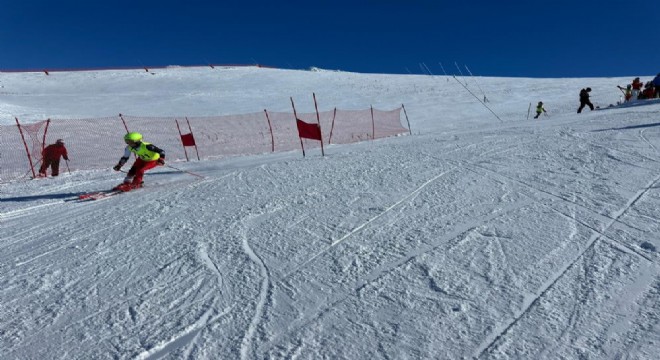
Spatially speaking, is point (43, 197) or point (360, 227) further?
point (43, 197)

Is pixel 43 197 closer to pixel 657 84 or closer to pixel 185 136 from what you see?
pixel 185 136

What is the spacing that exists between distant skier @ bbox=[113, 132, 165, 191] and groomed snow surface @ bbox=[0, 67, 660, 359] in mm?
577

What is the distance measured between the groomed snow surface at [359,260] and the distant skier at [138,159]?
58cm

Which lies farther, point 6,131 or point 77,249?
point 6,131

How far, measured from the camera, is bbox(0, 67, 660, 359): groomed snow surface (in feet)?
11.1

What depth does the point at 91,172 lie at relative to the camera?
1345cm

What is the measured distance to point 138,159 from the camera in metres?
9.76

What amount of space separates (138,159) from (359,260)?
22.3ft

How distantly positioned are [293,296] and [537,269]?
226 cm

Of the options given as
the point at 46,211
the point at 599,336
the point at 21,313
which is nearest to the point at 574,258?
the point at 599,336

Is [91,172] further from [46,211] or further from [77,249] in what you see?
[77,249]

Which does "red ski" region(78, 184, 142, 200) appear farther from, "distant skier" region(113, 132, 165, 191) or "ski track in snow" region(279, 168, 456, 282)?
"ski track in snow" region(279, 168, 456, 282)

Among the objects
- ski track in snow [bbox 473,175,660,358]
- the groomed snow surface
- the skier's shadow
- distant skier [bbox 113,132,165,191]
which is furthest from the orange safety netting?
ski track in snow [bbox 473,175,660,358]

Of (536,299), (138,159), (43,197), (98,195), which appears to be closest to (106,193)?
(98,195)
